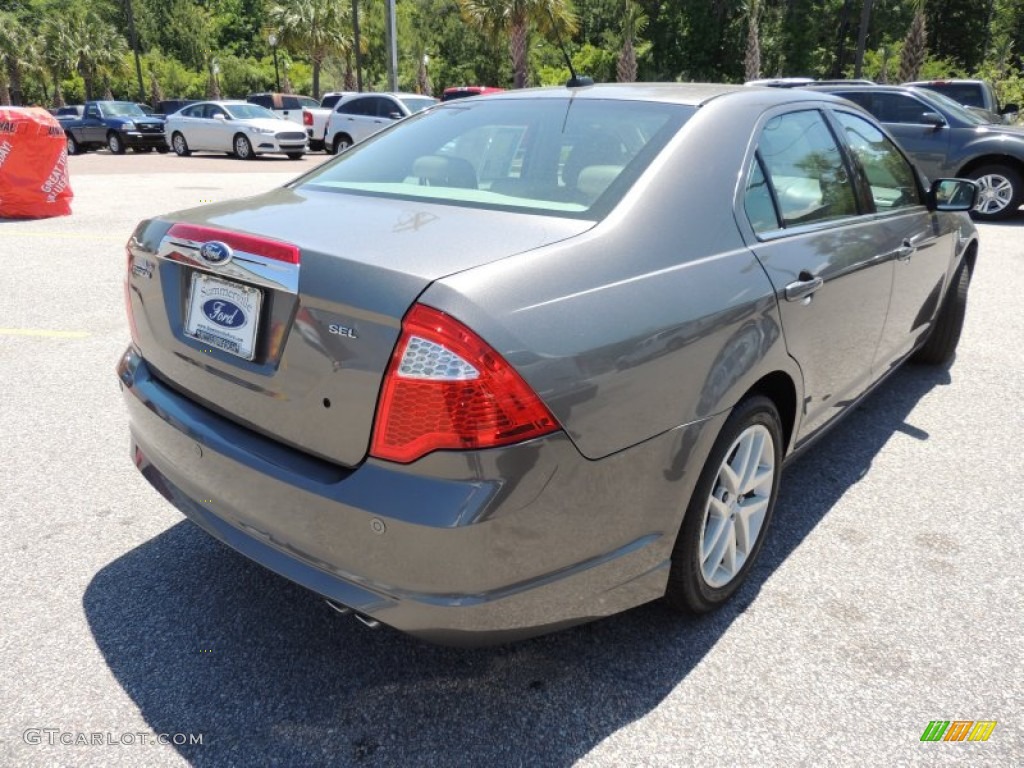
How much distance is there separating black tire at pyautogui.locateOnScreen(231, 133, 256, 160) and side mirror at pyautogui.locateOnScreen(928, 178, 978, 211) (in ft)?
67.1

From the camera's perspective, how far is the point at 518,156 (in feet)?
8.87

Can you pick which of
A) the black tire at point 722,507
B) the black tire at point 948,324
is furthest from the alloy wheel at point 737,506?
the black tire at point 948,324

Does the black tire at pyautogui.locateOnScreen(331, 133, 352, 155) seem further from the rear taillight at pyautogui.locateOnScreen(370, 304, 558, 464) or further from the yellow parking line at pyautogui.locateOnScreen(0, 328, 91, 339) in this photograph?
the rear taillight at pyautogui.locateOnScreen(370, 304, 558, 464)

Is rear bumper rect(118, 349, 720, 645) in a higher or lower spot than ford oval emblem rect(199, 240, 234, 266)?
lower

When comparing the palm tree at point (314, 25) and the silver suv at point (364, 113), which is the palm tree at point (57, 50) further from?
the silver suv at point (364, 113)

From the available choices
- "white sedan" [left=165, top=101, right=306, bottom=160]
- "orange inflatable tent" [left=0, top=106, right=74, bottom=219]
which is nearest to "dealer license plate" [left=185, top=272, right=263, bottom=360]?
"orange inflatable tent" [left=0, top=106, right=74, bottom=219]

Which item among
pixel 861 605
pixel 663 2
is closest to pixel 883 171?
pixel 861 605

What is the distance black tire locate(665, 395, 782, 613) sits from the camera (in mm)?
2277

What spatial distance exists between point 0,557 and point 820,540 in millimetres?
3030

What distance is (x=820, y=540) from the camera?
306 centimetres

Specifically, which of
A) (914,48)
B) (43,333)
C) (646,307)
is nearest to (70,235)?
(43,333)

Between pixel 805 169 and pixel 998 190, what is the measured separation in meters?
10.1

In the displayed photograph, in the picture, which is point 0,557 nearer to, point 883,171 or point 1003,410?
point 883,171

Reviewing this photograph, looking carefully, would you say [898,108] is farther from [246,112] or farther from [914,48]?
[914,48]
